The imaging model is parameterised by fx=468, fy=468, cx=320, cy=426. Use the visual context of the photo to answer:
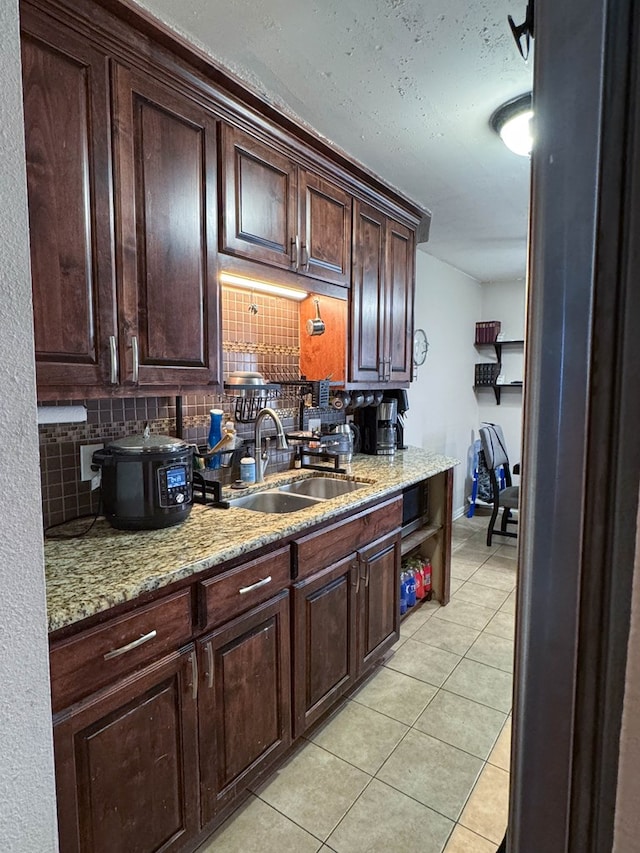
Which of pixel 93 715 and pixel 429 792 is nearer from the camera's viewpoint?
pixel 93 715

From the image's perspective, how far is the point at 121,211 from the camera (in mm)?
1350

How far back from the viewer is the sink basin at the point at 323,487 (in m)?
2.34

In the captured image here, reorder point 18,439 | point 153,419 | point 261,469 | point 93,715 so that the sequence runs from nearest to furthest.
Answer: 1. point 18,439
2. point 93,715
3. point 153,419
4. point 261,469

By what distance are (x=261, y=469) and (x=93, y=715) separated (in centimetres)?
120

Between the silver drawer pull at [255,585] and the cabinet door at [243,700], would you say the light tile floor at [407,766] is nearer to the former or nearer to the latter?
the cabinet door at [243,700]

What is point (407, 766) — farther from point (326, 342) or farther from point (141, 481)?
point (326, 342)

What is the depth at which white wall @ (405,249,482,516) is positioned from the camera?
3949 millimetres

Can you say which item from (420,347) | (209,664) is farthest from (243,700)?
(420,347)

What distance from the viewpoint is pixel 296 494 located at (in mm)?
2232

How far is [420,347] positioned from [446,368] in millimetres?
620

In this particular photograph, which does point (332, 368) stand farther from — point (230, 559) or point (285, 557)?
point (230, 559)

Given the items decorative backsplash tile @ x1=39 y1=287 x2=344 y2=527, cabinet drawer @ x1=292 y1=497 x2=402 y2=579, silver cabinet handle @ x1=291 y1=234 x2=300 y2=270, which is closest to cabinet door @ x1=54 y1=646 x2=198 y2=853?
cabinet drawer @ x1=292 y1=497 x2=402 y2=579

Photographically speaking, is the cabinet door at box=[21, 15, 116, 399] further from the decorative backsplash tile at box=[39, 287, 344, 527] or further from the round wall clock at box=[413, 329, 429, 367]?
the round wall clock at box=[413, 329, 429, 367]

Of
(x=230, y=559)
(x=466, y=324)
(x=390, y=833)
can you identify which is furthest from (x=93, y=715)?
(x=466, y=324)
